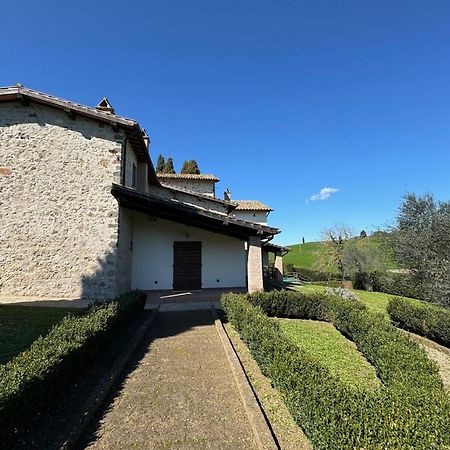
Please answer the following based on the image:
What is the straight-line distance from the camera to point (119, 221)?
35.8ft

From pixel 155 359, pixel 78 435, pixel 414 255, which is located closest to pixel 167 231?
pixel 155 359

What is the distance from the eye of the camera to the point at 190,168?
3186 cm

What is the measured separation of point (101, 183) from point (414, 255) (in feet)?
47.3

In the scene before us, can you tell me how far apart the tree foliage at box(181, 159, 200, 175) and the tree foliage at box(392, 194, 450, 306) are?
20977mm

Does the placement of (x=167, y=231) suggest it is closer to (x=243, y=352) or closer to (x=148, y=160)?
(x=148, y=160)

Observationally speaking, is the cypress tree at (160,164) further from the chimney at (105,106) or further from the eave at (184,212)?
the eave at (184,212)

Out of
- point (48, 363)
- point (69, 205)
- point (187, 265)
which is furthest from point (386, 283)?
point (48, 363)

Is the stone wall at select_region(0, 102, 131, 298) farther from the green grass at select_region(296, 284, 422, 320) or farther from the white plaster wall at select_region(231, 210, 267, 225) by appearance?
the white plaster wall at select_region(231, 210, 267, 225)

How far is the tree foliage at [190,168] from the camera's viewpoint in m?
31.7

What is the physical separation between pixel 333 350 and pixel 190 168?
89.5ft

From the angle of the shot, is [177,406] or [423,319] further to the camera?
[423,319]

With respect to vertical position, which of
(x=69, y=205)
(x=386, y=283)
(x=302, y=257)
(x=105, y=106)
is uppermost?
(x=105, y=106)

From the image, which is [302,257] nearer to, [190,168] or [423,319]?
[190,168]

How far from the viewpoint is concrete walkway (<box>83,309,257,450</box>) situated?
11.1 feet
